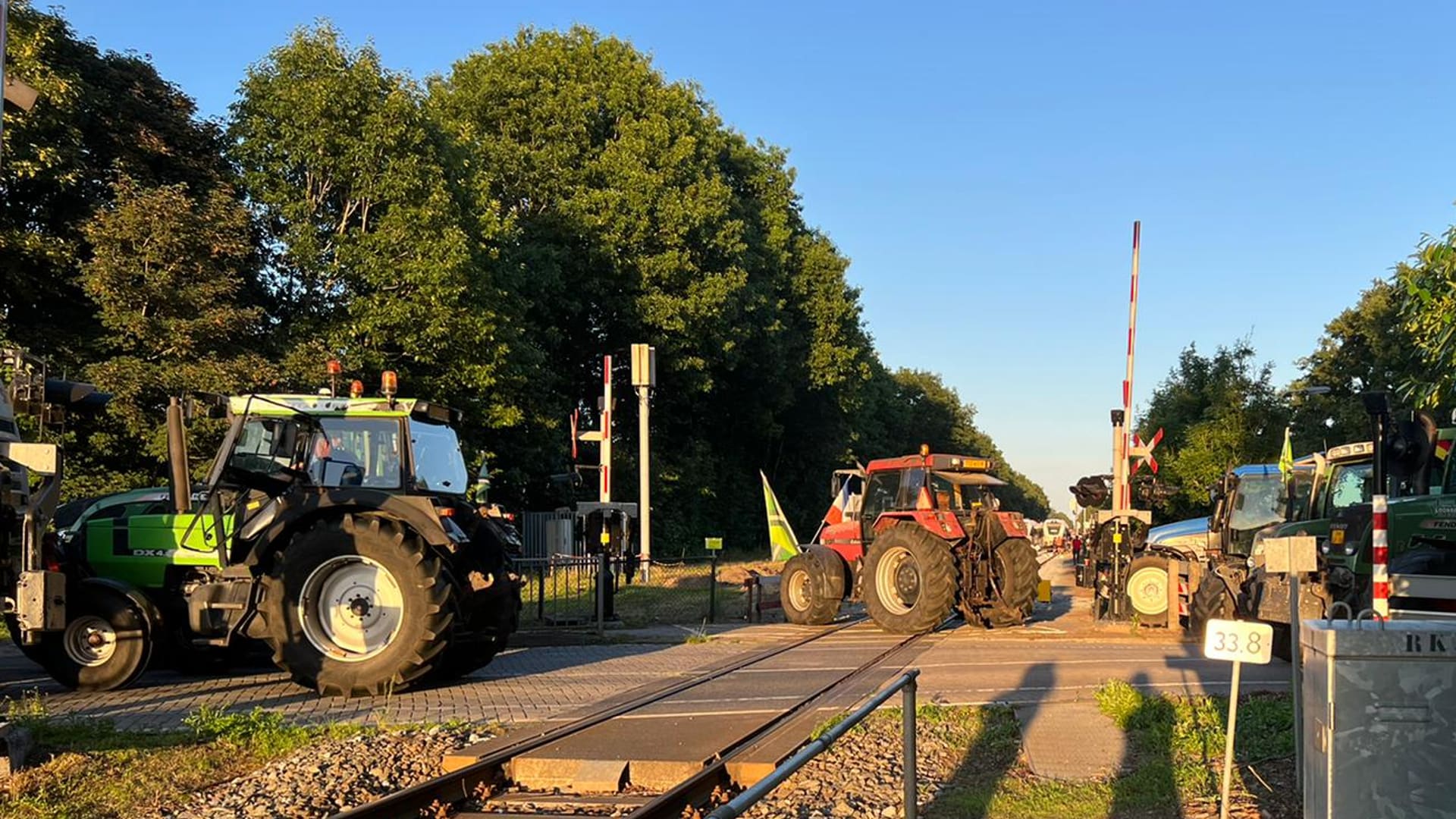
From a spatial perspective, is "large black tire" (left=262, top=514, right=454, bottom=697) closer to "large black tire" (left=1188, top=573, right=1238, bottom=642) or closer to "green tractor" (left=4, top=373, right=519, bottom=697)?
"green tractor" (left=4, top=373, right=519, bottom=697)

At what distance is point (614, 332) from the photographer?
123 ft

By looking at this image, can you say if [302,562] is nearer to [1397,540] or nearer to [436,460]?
[436,460]

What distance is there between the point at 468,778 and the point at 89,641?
16.6 feet

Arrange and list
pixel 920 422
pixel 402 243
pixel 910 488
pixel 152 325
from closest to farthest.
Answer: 1. pixel 910 488
2. pixel 152 325
3. pixel 402 243
4. pixel 920 422

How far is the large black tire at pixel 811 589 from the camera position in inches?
677

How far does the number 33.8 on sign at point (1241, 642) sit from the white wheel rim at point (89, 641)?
339 inches

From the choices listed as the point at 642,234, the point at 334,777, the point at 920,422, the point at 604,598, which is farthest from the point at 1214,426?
the point at 920,422

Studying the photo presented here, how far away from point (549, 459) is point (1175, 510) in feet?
69.9

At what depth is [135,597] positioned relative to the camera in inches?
402

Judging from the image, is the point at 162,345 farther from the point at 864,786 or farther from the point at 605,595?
the point at 864,786

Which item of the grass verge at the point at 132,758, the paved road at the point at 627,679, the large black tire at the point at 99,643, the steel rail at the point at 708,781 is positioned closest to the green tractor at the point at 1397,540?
the paved road at the point at 627,679

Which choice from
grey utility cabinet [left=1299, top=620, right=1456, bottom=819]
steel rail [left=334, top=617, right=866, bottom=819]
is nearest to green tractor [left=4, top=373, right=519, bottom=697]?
steel rail [left=334, top=617, right=866, bottom=819]

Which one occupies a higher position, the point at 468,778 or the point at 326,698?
the point at 468,778

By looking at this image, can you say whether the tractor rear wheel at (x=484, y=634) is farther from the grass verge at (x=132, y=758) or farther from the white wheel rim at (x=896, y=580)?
the white wheel rim at (x=896, y=580)
